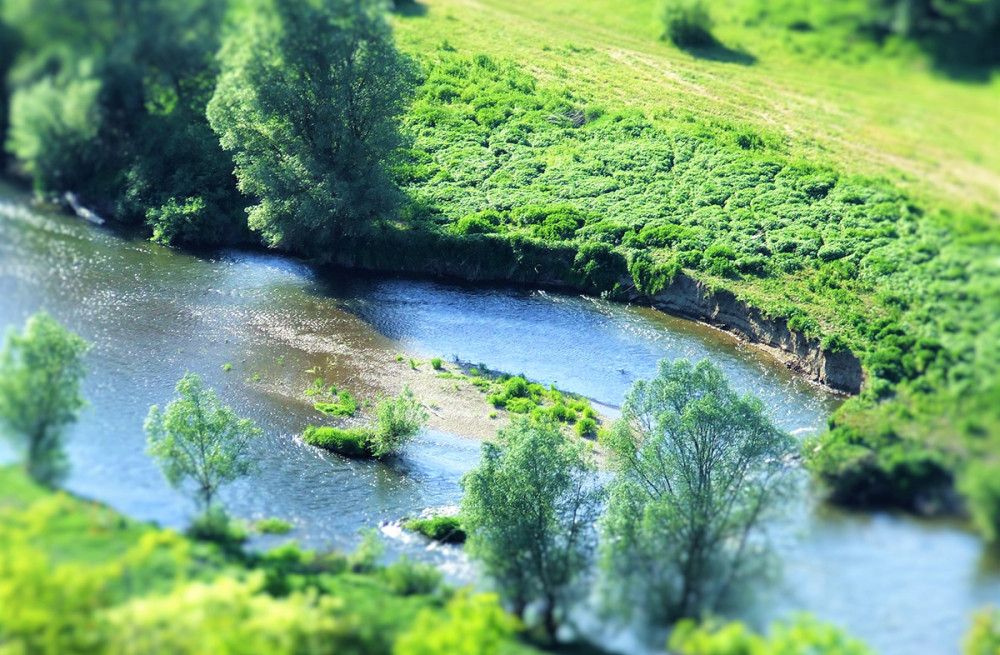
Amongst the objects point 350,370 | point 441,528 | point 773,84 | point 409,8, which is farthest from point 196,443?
point 409,8

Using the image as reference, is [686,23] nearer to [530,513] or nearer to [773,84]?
[773,84]

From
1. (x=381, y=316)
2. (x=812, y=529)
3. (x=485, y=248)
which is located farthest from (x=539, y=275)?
(x=812, y=529)

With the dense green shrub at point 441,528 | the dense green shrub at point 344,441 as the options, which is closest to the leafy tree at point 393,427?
the dense green shrub at point 344,441

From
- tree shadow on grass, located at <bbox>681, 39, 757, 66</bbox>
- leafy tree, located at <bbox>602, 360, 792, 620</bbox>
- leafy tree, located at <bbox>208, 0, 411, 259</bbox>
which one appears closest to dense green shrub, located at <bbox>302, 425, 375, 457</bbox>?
leafy tree, located at <bbox>602, 360, 792, 620</bbox>

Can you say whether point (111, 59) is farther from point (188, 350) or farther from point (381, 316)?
point (381, 316)

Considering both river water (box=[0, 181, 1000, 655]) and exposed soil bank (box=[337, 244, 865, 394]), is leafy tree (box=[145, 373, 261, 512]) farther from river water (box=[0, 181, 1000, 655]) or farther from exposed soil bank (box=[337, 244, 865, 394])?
exposed soil bank (box=[337, 244, 865, 394])

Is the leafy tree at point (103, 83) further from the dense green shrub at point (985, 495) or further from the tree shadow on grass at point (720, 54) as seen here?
the tree shadow on grass at point (720, 54)
